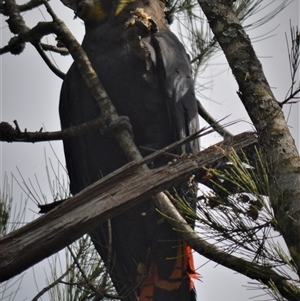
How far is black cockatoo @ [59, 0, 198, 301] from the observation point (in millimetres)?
2922

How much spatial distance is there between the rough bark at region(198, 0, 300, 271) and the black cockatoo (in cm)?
61

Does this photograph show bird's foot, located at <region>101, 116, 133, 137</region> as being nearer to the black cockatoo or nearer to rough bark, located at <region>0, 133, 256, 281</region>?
the black cockatoo

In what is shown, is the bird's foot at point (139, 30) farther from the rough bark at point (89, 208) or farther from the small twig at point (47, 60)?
the rough bark at point (89, 208)

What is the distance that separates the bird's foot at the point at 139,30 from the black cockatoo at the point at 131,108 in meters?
0.02

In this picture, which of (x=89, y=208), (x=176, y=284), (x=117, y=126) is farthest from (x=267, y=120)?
(x=176, y=284)

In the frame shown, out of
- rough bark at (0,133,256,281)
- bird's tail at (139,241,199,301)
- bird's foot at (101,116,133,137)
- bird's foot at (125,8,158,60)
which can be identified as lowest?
bird's tail at (139,241,199,301)

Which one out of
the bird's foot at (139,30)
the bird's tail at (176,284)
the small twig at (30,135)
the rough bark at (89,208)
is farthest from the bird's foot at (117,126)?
the rough bark at (89,208)

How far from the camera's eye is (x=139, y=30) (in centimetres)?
262

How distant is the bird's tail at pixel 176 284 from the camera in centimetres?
267

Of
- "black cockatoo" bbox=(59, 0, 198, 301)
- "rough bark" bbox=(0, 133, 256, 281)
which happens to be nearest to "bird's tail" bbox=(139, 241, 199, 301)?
"black cockatoo" bbox=(59, 0, 198, 301)

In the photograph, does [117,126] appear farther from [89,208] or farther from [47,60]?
[89,208]

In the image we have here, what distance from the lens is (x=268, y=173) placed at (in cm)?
177

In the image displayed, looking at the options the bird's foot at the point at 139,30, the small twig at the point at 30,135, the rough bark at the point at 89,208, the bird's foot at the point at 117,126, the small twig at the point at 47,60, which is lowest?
the rough bark at the point at 89,208

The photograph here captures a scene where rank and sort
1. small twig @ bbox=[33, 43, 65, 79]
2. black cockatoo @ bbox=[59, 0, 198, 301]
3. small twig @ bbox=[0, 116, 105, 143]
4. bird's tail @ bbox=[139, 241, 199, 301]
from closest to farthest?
small twig @ bbox=[0, 116, 105, 143]
bird's tail @ bbox=[139, 241, 199, 301]
black cockatoo @ bbox=[59, 0, 198, 301]
small twig @ bbox=[33, 43, 65, 79]
